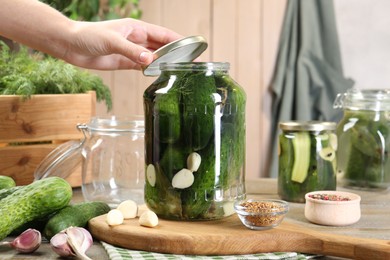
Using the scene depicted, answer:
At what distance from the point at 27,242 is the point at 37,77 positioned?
2.23 ft

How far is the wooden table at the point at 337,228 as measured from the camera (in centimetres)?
105

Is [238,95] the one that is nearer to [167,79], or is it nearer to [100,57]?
[167,79]

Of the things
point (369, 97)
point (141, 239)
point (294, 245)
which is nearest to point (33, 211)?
point (141, 239)

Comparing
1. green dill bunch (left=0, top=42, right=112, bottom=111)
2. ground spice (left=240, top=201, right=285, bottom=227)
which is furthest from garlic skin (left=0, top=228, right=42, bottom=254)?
green dill bunch (left=0, top=42, right=112, bottom=111)

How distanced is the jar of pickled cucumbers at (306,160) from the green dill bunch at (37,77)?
0.57 meters

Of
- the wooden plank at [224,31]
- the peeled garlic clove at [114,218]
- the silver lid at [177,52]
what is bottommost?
the peeled garlic clove at [114,218]

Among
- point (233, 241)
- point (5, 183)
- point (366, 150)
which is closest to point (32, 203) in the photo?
point (5, 183)

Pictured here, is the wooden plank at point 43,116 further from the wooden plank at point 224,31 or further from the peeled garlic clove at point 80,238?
the wooden plank at point 224,31

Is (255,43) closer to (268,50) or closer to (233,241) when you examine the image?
(268,50)

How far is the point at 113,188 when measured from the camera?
147cm

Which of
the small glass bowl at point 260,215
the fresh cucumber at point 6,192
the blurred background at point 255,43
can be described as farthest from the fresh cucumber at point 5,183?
the blurred background at point 255,43

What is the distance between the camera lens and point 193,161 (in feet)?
3.73

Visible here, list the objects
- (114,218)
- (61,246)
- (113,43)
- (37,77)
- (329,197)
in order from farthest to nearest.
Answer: (37,77), (113,43), (329,197), (114,218), (61,246)

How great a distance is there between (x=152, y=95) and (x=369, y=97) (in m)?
0.59
